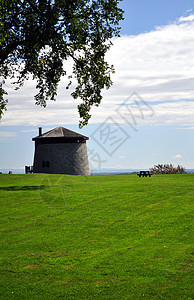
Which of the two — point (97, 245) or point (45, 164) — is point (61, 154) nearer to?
point (45, 164)

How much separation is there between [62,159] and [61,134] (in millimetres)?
4365

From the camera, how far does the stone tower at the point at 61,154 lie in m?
54.3

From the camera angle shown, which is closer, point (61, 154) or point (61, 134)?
point (61, 154)

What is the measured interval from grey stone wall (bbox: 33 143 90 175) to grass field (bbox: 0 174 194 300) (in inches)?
1295

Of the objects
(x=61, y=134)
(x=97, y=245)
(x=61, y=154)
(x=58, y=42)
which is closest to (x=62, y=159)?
(x=61, y=154)

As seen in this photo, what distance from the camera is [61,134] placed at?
5588cm

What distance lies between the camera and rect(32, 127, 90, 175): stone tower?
54.3 m

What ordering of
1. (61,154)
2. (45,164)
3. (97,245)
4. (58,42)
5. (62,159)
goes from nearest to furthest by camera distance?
1. (97,245)
2. (58,42)
3. (62,159)
4. (61,154)
5. (45,164)

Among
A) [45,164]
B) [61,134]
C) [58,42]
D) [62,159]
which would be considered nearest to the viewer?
[58,42]

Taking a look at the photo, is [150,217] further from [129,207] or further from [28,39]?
[28,39]

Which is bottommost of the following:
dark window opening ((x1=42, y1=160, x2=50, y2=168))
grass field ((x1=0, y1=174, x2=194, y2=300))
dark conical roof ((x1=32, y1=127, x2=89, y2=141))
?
grass field ((x1=0, y1=174, x2=194, y2=300))

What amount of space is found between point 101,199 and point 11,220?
17.6ft

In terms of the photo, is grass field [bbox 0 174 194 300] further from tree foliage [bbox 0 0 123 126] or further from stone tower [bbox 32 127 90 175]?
stone tower [bbox 32 127 90 175]

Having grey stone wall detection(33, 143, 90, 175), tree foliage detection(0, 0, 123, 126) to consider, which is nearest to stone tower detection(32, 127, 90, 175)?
grey stone wall detection(33, 143, 90, 175)
